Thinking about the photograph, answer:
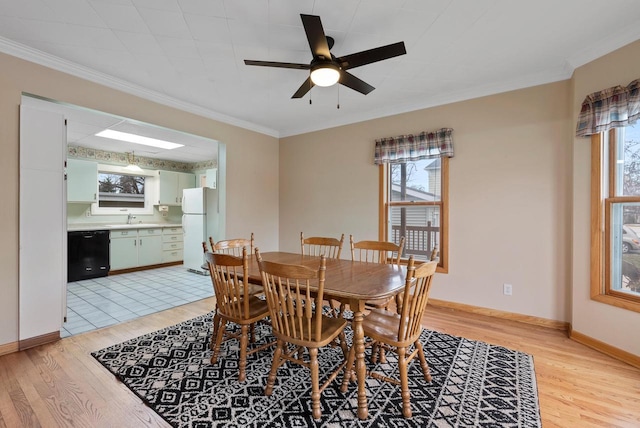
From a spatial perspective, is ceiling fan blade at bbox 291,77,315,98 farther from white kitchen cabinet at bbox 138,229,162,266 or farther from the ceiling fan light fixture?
white kitchen cabinet at bbox 138,229,162,266

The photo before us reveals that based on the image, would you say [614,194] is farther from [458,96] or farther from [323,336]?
[323,336]

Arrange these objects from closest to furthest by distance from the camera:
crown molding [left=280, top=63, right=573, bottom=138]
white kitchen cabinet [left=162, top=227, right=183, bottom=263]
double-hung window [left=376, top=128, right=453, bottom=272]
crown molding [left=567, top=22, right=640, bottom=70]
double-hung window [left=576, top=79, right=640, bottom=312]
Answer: crown molding [left=567, top=22, right=640, bottom=70], double-hung window [left=576, top=79, right=640, bottom=312], crown molding [left=280, top=63, right=573, bottom=138], double-hung window [left=376, top=128, right=453, bottom=272], white kitchen cabinet [left=162, top=227, right=183, bottom=263]

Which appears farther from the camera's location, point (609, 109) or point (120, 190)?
point (120, 190)

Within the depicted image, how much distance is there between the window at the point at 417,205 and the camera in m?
3.56

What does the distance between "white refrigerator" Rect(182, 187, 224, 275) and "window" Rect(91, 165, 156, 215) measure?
1513 millimetres

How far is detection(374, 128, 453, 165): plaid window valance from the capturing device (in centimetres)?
340

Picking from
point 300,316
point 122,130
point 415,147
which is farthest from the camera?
point 122,130

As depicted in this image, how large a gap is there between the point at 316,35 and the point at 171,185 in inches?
228

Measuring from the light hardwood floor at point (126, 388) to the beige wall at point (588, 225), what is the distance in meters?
0.20

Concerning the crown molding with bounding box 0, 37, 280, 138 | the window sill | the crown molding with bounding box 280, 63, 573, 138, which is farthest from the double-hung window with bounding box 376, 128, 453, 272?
the crown molding with bounding box 0, 37, 280, 138

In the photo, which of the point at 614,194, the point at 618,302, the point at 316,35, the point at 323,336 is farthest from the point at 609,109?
the point at 323,336

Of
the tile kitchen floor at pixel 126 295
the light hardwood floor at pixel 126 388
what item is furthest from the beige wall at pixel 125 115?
the tile kitchen floor at pixel 126 295

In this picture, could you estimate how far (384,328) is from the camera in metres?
1.86

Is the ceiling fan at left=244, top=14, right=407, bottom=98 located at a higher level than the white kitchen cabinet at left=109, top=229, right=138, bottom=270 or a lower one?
higher
